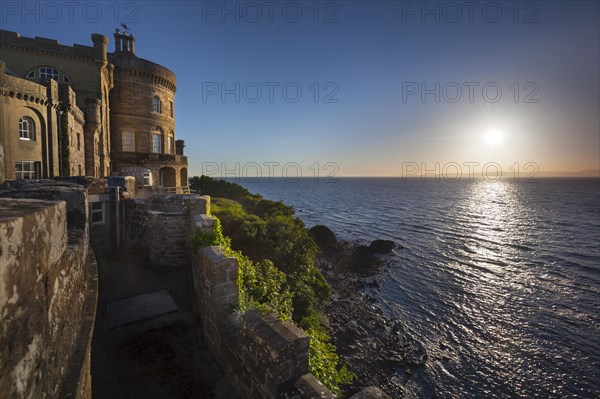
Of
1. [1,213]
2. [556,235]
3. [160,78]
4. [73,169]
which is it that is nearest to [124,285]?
[1,213]

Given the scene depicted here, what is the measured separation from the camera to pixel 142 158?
102 ft

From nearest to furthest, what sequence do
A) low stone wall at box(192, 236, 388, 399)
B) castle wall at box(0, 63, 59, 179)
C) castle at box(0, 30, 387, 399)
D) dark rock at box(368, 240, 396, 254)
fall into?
castle at box(0, 30, 387, 399)
low stone wall at box(192, 236, 388, 399)
castle wall at box(0, 63, 59, 179)
dark rock at box(368, 240, 396, 254)

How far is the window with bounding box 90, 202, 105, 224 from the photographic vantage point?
11.5m

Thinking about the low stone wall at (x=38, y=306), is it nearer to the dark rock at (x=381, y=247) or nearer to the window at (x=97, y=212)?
the window at (x=97, y=212)

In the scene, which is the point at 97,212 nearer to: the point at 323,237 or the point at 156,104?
the point at 156,104

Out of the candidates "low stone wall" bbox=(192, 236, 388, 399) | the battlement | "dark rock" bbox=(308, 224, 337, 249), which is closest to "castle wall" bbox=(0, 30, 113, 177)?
the battlement

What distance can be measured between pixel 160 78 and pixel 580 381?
41726 mm

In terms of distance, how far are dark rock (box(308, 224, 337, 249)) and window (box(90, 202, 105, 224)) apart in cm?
2454

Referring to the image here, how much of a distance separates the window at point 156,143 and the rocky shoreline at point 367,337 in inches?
903

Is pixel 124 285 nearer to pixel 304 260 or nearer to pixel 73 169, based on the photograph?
pixel 304 260

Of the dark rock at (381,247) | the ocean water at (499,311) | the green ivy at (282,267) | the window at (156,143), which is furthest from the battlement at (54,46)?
the dark rock at (381,247)

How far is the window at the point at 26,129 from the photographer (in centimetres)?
1980

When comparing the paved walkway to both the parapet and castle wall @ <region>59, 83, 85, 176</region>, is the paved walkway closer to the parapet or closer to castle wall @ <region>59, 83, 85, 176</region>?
castle wall @ <region>59, 83, 85, 176</region>

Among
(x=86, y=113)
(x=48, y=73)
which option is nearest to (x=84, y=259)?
(x=86, y=113)
